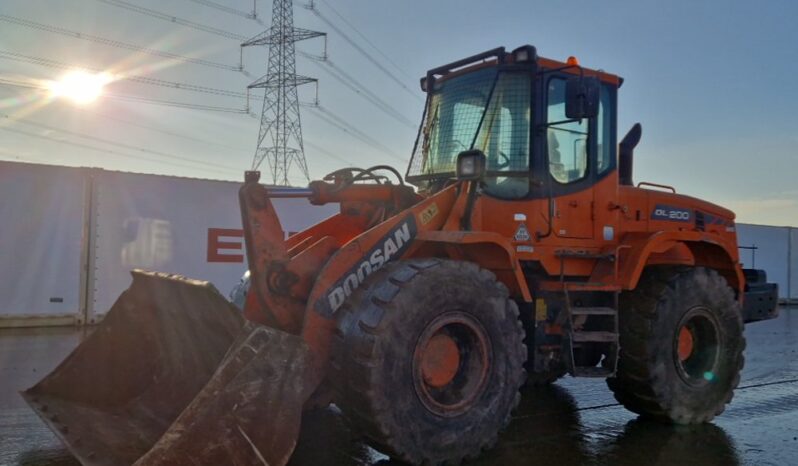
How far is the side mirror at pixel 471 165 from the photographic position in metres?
4.80

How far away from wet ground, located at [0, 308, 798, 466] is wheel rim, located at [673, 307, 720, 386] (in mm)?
428

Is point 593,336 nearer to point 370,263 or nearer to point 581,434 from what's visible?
point 581,434

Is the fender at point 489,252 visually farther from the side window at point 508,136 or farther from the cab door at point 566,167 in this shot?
the cab door at point 566,167

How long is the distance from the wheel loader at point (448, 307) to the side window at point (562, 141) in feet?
0.06

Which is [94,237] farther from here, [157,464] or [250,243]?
[157,464]

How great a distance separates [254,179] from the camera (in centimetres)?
442

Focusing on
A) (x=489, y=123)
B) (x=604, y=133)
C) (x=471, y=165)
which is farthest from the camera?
(x=604, y=133)

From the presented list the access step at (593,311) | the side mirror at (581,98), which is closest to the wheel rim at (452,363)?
the access step at (593,311)

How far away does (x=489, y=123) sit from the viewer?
5.37 metres

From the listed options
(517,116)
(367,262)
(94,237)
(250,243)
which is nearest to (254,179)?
(250,243)

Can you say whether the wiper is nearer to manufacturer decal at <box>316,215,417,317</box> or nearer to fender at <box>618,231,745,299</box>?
manufacturer decal at <box>316,215,417,317</box>

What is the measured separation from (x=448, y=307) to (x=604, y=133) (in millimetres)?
2486

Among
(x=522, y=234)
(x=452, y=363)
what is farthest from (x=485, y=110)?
(x=452, y=363)

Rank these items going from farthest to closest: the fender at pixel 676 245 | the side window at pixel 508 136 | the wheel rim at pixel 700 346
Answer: the wheel rim at pixel 700 346, the fender at pixel 676 245, the side window at pixel 508 136
